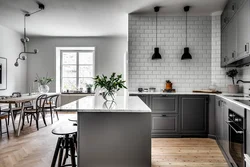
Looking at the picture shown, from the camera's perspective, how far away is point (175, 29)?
4340 millimetres

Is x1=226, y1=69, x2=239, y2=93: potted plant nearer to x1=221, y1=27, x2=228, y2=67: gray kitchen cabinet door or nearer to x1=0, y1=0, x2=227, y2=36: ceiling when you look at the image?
x1=221, y1=27, x2=228, y2=67: gray kitchen cabinet door

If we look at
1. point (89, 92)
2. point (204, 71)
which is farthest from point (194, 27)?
point (89, 92)

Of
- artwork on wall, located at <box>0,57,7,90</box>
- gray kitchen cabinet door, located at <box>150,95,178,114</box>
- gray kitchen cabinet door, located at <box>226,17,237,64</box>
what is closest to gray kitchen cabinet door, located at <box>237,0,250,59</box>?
gray kitchen cabinet door, located at <box>226,17,237,64</box>

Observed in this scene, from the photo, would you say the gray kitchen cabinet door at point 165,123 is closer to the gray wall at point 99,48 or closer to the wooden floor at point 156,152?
the wooden floor at point 156,152

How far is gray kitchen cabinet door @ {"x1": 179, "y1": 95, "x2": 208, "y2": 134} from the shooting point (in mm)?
3799

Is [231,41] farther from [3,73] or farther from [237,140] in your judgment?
[3,73]

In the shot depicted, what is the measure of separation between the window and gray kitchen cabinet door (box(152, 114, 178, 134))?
154 inches

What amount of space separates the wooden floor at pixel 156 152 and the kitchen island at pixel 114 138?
53 centimetres

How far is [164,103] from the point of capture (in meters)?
3.84

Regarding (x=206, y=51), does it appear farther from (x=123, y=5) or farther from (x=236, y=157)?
(x=236, y=157)

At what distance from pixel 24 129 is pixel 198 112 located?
155 inches

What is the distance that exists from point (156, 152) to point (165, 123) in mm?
909

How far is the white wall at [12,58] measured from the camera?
5630mm

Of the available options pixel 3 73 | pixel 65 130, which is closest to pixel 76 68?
pixel 3 73
